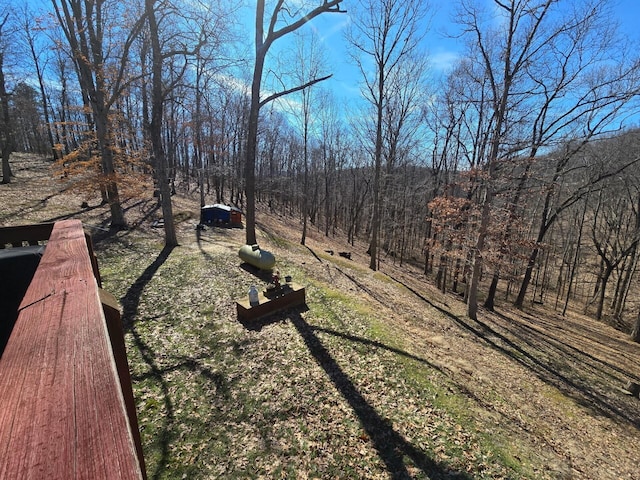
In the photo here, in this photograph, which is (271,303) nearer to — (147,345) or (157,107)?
(147,345)

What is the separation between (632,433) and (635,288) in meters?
31.1

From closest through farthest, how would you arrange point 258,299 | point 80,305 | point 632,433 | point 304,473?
1. point 80,305
2. point 304,473
3. point 632,433
4. point 258,299

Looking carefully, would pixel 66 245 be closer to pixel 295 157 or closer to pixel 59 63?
pixel 59 63

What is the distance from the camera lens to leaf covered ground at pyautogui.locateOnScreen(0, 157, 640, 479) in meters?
4.52

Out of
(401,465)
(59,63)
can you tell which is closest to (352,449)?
(401,465)

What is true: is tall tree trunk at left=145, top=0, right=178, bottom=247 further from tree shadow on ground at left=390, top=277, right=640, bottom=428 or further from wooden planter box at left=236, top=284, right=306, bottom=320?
tree shadow on ground at left=390, top=277, right=640, bottom=428

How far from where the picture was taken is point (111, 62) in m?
12.7

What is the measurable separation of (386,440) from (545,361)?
8510mm

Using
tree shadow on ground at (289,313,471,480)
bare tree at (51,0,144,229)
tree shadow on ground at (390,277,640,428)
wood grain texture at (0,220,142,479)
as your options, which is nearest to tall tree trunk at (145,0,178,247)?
bare tree at (51,0,144,229)

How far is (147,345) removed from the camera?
6.27 m

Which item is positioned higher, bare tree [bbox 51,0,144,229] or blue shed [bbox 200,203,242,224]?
bare tree [bbox 51,0,144,229]

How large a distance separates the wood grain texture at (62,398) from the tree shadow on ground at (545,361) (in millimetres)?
11044

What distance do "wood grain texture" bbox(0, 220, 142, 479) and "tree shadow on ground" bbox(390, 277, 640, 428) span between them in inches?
435

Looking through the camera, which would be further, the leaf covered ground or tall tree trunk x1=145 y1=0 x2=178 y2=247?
tall tree trunk x1=145 y1=0 x2=178 y2=247
